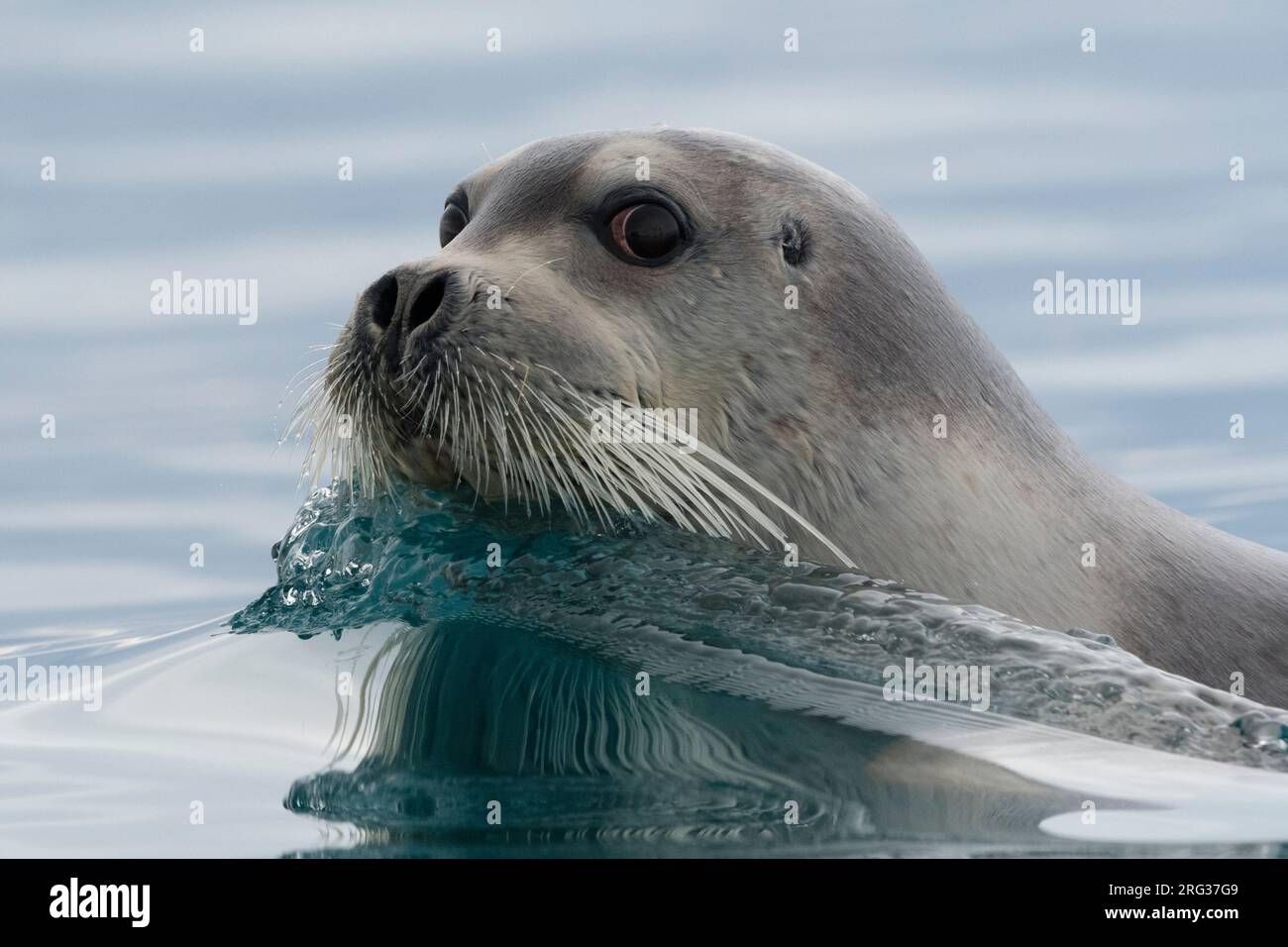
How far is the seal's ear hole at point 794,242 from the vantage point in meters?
5.35

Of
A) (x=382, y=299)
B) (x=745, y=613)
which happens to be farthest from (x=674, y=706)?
(x=382, y=299)

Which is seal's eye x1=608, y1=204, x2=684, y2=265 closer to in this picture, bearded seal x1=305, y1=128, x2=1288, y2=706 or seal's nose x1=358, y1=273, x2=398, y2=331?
bearded seal x1=305, y1=128, x2=1288, y2=706

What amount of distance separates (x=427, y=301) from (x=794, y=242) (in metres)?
1.26

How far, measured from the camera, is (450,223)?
238 inches

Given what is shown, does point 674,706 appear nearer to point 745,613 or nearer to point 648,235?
point 745,613

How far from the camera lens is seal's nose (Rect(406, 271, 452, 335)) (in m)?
4.90

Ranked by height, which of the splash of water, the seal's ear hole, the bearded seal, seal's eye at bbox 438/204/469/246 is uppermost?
seal's eye at bbox 438/204/469/246

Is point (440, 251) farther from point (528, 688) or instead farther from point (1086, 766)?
point (1086, 766)

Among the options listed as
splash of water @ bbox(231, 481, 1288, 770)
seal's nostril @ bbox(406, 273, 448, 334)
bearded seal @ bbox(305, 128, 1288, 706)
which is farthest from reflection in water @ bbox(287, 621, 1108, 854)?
seal's nostril @ bbox(406, 273, 448, 334)

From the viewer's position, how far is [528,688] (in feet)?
14.9

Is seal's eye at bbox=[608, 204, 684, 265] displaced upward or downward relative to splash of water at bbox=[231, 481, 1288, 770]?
upward

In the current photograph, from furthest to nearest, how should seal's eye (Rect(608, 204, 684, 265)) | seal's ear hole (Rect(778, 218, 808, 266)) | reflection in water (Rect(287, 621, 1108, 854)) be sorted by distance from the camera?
1. seal's ear hole (Rect(778, 218, 808, 266))
2. seal's eye (Rect(608, 204, 684, 265))
3. reflection in water (Rect(287, 621, 1108, 854))

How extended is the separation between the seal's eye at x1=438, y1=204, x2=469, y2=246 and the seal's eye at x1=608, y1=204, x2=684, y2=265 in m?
0.91
